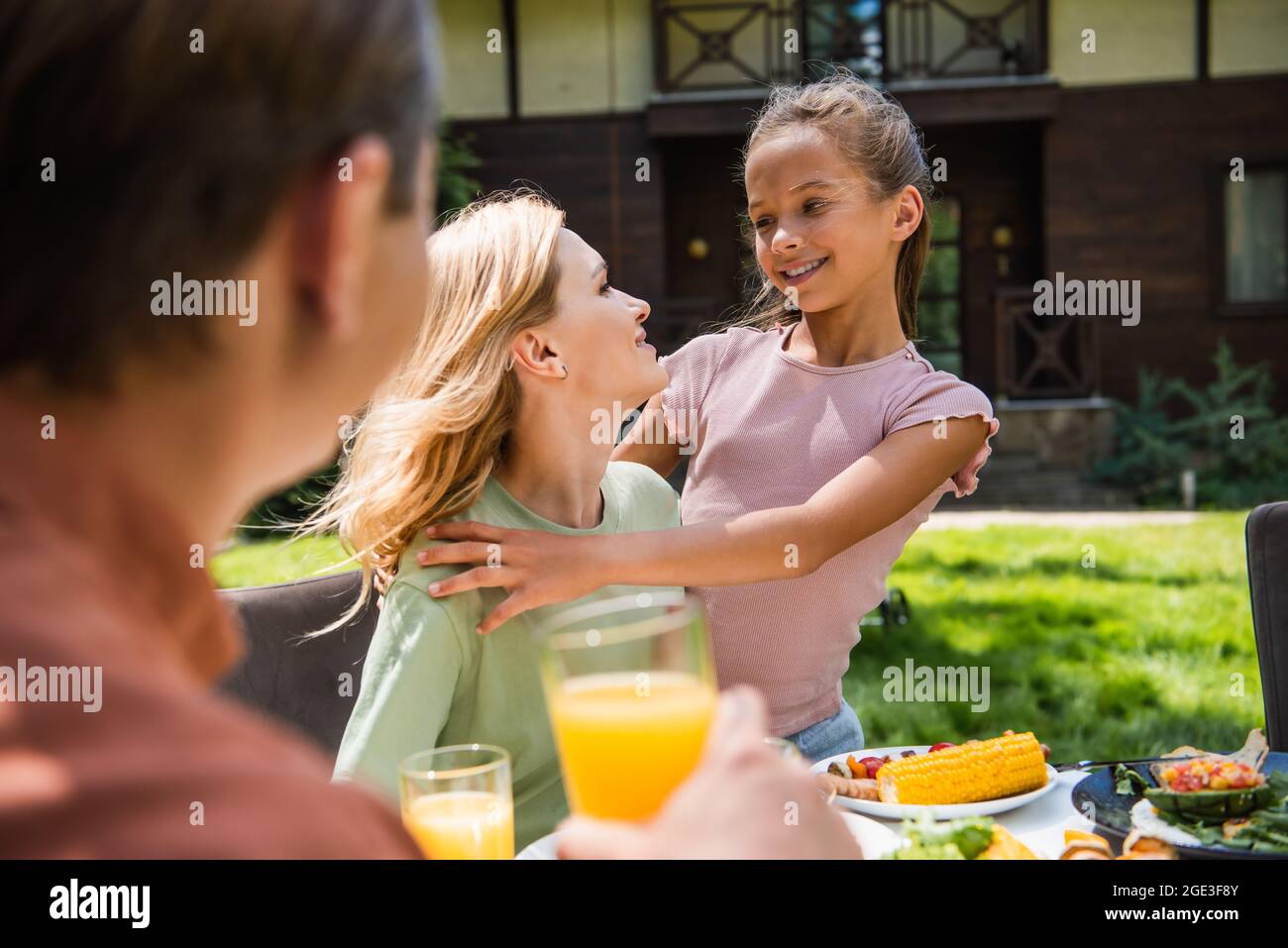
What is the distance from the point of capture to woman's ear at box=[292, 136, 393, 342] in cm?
58

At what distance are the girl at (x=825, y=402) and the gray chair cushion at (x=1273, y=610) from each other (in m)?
0.58

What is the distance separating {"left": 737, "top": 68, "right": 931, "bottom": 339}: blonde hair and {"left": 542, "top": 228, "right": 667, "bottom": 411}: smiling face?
63cm

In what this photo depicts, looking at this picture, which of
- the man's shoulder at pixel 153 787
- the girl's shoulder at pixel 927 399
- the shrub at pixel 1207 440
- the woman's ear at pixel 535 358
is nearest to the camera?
the man's shoulder at pixel 153 787

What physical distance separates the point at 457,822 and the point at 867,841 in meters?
0.53

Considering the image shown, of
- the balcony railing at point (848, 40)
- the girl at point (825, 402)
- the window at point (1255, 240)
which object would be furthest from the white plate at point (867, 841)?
the window at point (1255, 240)

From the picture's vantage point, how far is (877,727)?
185 inches

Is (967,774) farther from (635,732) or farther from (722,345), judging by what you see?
(722,345)

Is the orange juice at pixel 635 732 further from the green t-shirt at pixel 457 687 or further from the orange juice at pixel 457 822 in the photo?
the green t-shirt at pixel 457 687

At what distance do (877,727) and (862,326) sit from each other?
2623mm

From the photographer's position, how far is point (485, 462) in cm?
202

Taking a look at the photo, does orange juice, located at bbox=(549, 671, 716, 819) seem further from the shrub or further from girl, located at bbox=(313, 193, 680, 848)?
the shrub

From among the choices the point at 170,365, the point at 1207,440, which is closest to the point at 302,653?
the point at 170,365

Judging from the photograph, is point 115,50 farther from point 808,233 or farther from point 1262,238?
point 1262,238

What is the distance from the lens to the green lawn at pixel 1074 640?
4.54 metres
